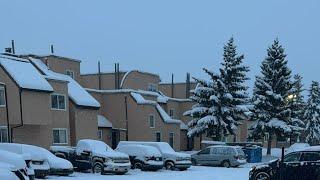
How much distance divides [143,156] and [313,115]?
50501mm

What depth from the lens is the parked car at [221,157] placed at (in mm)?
35406

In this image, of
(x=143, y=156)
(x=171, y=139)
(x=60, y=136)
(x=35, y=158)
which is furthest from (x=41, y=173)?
(x=171, y=139)

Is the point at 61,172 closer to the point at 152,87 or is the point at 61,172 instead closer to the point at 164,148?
the point at 164,148

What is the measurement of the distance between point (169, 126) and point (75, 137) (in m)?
14.3

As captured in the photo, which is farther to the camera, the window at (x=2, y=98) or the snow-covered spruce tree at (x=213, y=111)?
the snow-covered spruce tree at (x=213, y=111)

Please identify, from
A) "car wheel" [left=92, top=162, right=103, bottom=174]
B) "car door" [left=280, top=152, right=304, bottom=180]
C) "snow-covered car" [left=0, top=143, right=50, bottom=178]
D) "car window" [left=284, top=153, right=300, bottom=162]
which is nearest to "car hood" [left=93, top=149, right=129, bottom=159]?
"car wheel" [left=92, top=162, right=103, bottom=174]

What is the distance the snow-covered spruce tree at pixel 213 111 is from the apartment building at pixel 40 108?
1021 cm

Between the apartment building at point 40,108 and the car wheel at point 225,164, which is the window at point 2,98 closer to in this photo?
the apartment building at point 40,108

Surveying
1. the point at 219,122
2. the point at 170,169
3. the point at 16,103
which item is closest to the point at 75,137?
the point at 16,103

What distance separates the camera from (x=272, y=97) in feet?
161

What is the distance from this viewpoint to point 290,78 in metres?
50.4

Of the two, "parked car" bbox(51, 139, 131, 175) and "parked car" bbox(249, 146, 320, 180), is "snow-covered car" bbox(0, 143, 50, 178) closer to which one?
"parked car" bbox(51, 139, 131, 175)

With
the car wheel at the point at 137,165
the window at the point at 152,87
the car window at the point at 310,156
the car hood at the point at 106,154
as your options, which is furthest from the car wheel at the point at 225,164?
the window at the point at 152,87

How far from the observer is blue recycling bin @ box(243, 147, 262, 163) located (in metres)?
41.1
